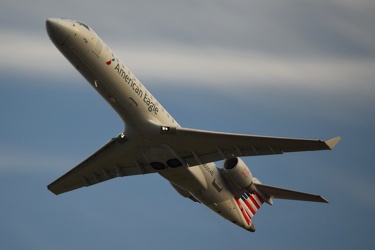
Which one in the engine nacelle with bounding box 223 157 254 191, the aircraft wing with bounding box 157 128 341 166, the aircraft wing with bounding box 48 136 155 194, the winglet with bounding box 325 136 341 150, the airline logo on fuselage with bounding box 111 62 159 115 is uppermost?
the airline logo on fuselage with bounding box 111 62 159 115

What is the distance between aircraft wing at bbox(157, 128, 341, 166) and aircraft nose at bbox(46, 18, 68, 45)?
271 inches

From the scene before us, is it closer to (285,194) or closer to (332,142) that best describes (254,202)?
(285,194)

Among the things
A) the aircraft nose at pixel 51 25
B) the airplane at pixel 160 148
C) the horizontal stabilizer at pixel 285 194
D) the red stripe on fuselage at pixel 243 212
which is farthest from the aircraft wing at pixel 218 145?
the aircraft nose at pixel 51 25

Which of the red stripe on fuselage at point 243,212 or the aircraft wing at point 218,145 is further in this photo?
the red stripe on fuselage at point 243,212

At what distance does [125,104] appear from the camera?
3688cm

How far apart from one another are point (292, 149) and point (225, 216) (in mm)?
9752

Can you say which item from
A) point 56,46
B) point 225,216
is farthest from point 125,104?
point 225,216

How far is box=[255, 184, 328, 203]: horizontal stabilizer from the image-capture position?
4243 cm

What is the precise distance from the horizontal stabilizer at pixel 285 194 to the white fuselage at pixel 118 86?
4534 millimetres

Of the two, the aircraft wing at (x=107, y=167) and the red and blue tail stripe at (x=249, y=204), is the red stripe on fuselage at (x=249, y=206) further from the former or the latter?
the aircraft wing at (x=107, y=167)

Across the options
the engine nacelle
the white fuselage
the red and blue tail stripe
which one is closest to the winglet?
the white fuselage

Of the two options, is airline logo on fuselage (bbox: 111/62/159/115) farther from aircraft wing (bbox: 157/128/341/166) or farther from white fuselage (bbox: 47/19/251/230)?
aircraft wing (bbox: 157/128/341/166)

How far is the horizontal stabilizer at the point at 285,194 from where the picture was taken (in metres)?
42.4

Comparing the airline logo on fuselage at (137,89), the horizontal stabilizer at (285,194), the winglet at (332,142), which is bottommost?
the horizontal stabilizer at (285,194)
